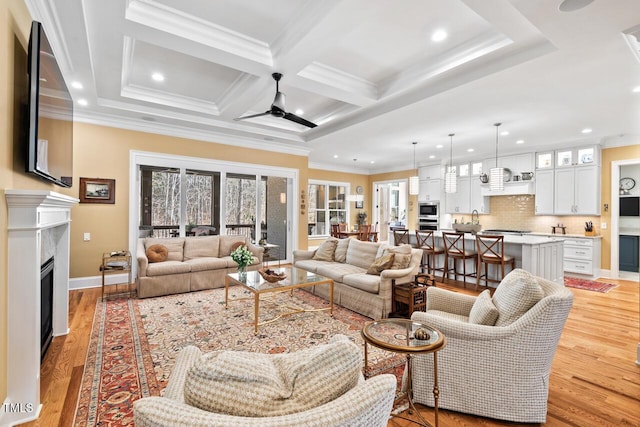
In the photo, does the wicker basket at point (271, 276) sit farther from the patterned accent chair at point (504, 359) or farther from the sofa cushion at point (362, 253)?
the patterned accent chair at point (504, 359)

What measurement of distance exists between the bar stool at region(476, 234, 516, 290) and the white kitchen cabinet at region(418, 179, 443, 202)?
3468mm

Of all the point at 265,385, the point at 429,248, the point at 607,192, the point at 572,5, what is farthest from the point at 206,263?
the point at 607,192

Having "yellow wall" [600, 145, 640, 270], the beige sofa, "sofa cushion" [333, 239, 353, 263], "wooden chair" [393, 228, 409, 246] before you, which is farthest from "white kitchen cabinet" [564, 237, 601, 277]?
the beige sofa

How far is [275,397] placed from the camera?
35.9 inches

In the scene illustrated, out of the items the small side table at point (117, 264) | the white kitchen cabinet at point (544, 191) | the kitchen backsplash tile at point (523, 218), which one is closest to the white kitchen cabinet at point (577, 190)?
the white kitchen cabinet at point (544, 191)

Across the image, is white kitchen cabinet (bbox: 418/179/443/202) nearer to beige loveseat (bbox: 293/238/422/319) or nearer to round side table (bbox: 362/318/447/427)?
beige loveseat (bbox: 293/238/422/319)

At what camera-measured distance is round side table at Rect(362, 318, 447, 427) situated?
5.47ft

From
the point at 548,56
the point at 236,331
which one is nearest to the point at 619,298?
the point at 548,56

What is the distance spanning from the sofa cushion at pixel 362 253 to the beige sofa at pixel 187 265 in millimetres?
1504

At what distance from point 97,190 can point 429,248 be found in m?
5.92

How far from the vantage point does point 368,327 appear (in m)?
1.92

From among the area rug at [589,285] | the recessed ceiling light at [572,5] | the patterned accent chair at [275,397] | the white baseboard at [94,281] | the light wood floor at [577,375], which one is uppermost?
the recessed ceiling light at [572,5]

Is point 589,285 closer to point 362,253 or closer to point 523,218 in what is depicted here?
point 523,218

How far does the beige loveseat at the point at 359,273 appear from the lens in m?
3.68
